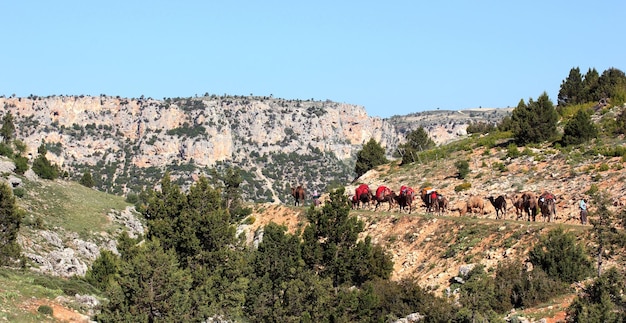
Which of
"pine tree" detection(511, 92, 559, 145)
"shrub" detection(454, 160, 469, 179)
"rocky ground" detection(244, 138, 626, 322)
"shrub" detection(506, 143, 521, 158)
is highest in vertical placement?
"pine tree" detection(511, 92, 559, 145)

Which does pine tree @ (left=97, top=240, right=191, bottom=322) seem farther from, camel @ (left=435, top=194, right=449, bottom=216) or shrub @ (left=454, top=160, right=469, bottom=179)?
shrub @ (left=454, top=160, right=469, bottom=179)

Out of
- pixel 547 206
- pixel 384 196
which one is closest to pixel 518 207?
pixel 547 206

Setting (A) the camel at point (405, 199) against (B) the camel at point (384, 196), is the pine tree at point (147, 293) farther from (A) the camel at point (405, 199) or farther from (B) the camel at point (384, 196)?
(B) the camel at point (384, 196)

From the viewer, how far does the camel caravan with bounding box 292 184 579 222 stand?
137ft

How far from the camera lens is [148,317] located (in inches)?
1283

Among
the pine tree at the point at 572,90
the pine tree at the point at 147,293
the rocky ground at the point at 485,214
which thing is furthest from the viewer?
the pine tree at the point at 572,90

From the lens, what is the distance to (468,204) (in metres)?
47.0

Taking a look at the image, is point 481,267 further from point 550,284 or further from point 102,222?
point 102,222

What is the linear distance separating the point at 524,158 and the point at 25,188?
55.8 metres

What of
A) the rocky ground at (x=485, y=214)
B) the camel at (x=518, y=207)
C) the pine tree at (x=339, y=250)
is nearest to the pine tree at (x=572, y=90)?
the rocky ground at (x=485, y=214)

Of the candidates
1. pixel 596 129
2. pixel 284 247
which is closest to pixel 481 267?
pixel 284 247

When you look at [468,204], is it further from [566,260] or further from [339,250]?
[566,260]

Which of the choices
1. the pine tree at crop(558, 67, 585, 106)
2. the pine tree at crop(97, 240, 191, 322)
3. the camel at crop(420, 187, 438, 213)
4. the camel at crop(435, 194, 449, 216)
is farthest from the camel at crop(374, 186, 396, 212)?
the pine tree at crop(558, 67, 585, 106)

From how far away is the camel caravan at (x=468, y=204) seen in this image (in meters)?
41.6
